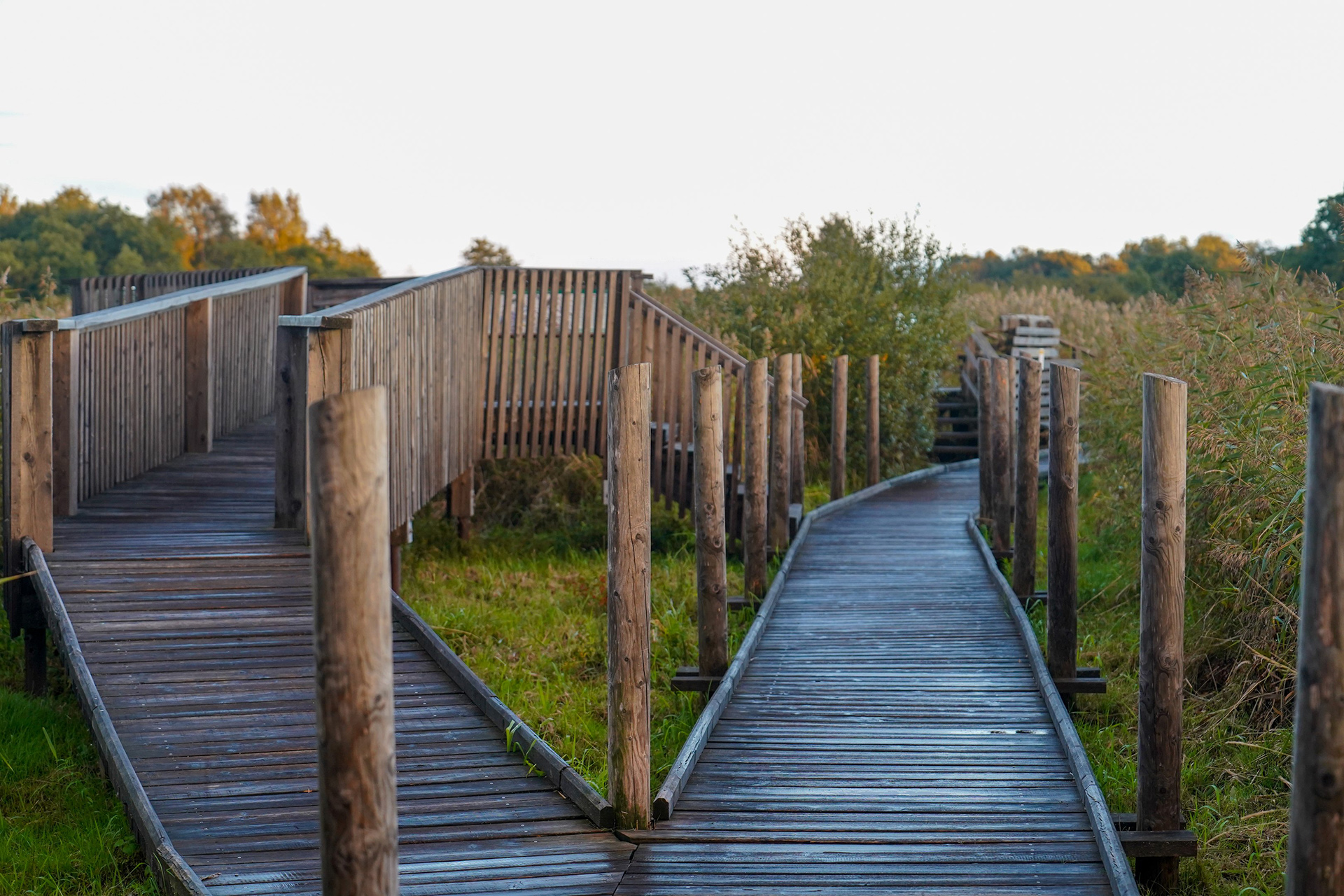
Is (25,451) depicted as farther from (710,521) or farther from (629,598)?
(629,598)

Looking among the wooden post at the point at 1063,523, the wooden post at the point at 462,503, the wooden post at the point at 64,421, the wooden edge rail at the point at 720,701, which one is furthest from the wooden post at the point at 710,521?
the wooden post at the point at 462,503

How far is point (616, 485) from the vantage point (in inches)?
177

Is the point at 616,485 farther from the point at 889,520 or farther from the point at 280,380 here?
the point at 889,520

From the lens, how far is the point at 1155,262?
38.9 m

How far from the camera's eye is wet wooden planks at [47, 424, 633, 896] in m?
4.08

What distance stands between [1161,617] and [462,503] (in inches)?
352

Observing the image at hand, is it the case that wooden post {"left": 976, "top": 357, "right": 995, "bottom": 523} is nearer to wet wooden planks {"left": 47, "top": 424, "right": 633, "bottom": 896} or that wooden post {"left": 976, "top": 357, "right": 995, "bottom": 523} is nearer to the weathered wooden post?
wet wooden planks {"left": 47, "top": 424, "right": 633, "bottom": 896}

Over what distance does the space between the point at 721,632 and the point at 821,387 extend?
35.5 feet

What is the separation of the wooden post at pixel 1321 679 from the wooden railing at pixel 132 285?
1215cm

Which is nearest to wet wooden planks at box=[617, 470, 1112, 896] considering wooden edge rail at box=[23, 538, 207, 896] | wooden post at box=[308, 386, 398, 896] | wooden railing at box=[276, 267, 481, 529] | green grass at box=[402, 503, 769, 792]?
green grass at box=[402, 503, 769, 792]

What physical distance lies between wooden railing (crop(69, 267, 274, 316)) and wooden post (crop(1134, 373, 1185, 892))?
10.8 meters

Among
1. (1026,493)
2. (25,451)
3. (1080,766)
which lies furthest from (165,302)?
(1080,766)

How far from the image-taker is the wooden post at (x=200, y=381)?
9.68 meters

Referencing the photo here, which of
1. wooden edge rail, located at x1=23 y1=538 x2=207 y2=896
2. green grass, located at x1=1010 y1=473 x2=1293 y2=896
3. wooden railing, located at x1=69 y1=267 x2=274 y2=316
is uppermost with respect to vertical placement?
wooden railing, located at x1=69 y1=267 x2=274 y2=316
